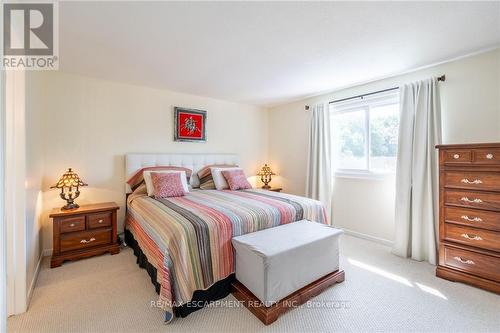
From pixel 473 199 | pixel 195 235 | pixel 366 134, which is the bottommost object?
pixel 195 235

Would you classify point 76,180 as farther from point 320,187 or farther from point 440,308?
point 440,308

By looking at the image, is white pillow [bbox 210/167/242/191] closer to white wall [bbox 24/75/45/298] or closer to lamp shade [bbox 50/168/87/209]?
lamp shade [bbox 50/168/87/209]

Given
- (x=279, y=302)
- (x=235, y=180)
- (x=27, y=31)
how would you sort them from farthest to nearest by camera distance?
1. (x=235, y=180)
2. (x=27, y=31)
3. (x=279, y=302)

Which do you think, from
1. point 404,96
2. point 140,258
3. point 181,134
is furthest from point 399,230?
point 181,134

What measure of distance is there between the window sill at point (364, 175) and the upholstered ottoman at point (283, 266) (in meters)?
1.58

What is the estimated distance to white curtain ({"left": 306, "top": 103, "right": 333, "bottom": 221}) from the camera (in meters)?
3.81

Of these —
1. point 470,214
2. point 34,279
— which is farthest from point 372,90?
point 34,279

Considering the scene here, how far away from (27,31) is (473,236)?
4382 mm

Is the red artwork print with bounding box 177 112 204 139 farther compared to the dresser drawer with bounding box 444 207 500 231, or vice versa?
the red artwork print with bounding box 177 112 204 139

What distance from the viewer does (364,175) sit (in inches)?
135

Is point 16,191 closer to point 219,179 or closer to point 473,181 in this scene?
point 219,179

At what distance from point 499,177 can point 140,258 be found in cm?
363

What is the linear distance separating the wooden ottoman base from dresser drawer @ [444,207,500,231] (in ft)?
4.24

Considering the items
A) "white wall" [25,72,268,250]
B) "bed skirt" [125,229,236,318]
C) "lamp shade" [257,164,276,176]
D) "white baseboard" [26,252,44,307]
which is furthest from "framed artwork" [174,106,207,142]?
"white baseboard" [26,252,44,307]
